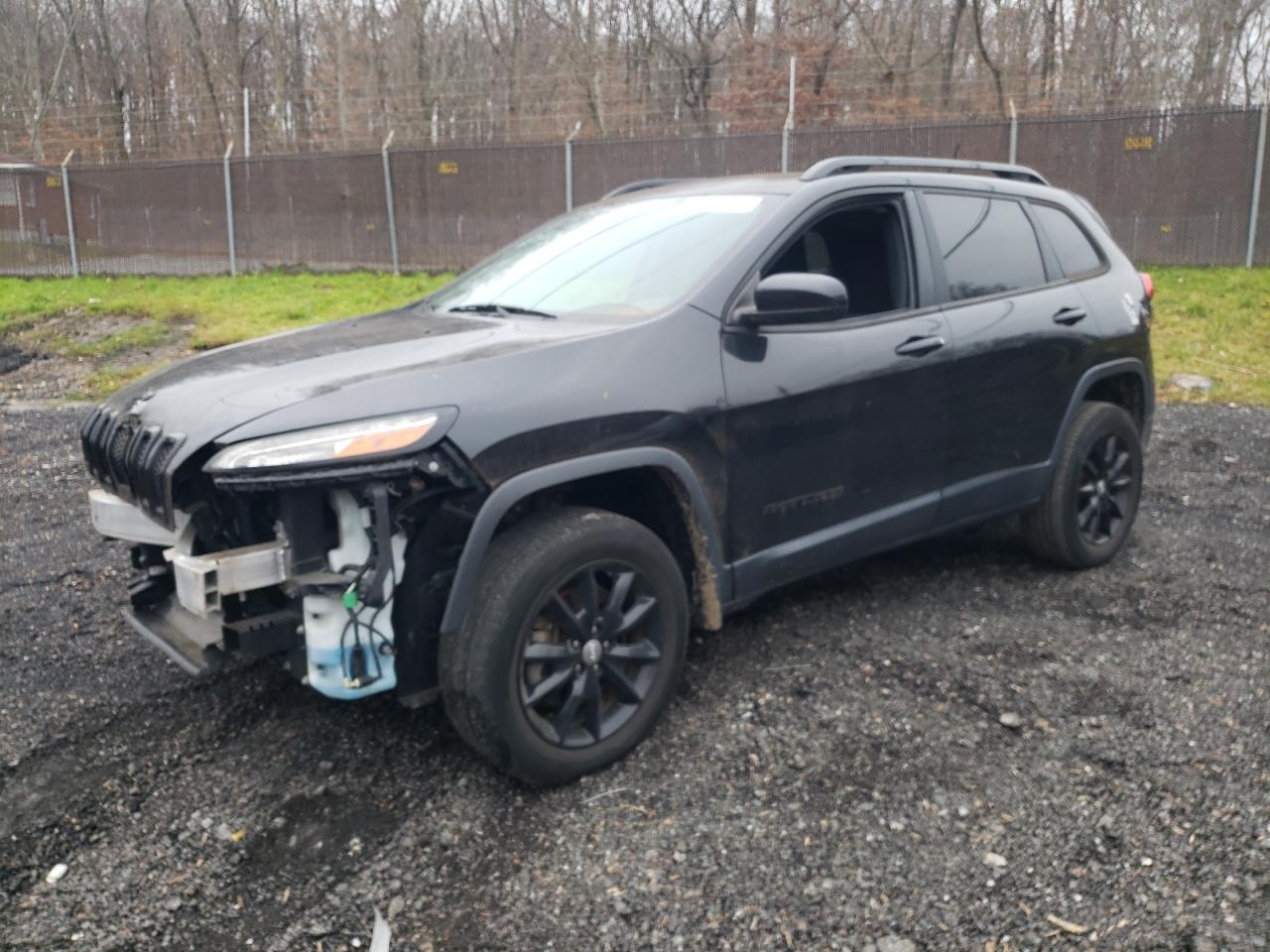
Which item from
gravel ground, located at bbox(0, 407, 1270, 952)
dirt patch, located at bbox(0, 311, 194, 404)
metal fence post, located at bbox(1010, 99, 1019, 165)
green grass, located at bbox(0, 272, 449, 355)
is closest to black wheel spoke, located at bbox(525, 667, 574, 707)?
gravel ground, located at bbox(0, 407, 1270, 952)

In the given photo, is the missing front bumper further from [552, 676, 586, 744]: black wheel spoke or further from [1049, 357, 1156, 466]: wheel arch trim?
[1049, 357, 1156, 466]: wheel arch trim

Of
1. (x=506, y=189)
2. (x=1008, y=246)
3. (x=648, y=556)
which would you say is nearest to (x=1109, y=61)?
(x=506, y=189)

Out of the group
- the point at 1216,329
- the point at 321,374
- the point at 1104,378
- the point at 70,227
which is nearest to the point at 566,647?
the point at 321,374

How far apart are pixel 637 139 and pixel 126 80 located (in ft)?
80.0

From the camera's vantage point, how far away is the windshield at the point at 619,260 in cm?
365

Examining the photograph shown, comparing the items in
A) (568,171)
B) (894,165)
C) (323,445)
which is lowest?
(323,445)

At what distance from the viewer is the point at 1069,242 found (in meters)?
4.99

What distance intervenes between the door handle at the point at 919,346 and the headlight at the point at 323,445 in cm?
197

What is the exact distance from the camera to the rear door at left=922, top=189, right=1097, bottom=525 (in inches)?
168

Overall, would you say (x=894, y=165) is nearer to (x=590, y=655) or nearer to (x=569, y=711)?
(x=590, y=655)

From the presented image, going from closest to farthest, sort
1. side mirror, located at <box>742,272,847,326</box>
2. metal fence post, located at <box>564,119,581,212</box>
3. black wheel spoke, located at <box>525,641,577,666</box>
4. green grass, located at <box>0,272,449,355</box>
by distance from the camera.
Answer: black wheel spoke, located at <box>525,641,577,666</box> → side mirror, located at <box>742,272,847,326</box> → green grass, located at <box>0,272,449,355</box> → metal fence post, located at <box>564,119,581,212</box>

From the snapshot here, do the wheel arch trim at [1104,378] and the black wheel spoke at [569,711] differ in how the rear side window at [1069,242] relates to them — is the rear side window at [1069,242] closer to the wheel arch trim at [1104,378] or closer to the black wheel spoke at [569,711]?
the wheel arch trim at [1104,378]

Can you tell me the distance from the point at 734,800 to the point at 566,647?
0.64 metres

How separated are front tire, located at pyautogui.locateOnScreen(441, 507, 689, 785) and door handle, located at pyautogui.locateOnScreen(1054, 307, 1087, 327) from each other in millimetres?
2362
